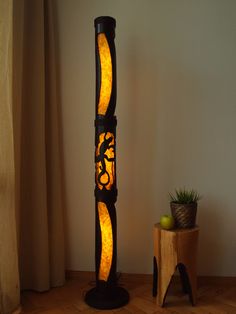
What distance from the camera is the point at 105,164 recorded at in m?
1.76

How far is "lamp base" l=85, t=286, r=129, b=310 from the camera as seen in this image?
177 centimetres

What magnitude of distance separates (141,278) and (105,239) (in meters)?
0.63

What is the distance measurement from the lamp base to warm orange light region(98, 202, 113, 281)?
0.11m

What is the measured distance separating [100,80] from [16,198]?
94cm

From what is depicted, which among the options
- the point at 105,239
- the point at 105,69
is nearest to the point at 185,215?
the point at 105,239

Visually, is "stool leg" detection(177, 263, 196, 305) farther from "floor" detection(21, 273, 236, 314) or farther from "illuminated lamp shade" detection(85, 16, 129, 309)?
"illuminated lamp shade" detection(85, 16, 129, 309)

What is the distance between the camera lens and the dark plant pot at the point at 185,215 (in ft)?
5.99

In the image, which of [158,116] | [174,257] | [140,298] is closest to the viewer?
[174,257]

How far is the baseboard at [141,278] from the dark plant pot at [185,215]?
0.59 meters

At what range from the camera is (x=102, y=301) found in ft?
5.87

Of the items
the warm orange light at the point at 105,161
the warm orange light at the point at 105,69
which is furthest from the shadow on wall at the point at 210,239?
the warm orange light at the point at 105,69

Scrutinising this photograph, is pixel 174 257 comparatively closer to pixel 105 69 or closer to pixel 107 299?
pixel 107 299

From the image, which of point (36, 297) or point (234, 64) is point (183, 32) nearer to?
point (234, 64)

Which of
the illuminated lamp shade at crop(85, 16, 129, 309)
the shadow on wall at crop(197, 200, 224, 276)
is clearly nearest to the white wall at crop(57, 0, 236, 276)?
the shadow on wall at crop(197, 200, 224, 276)
